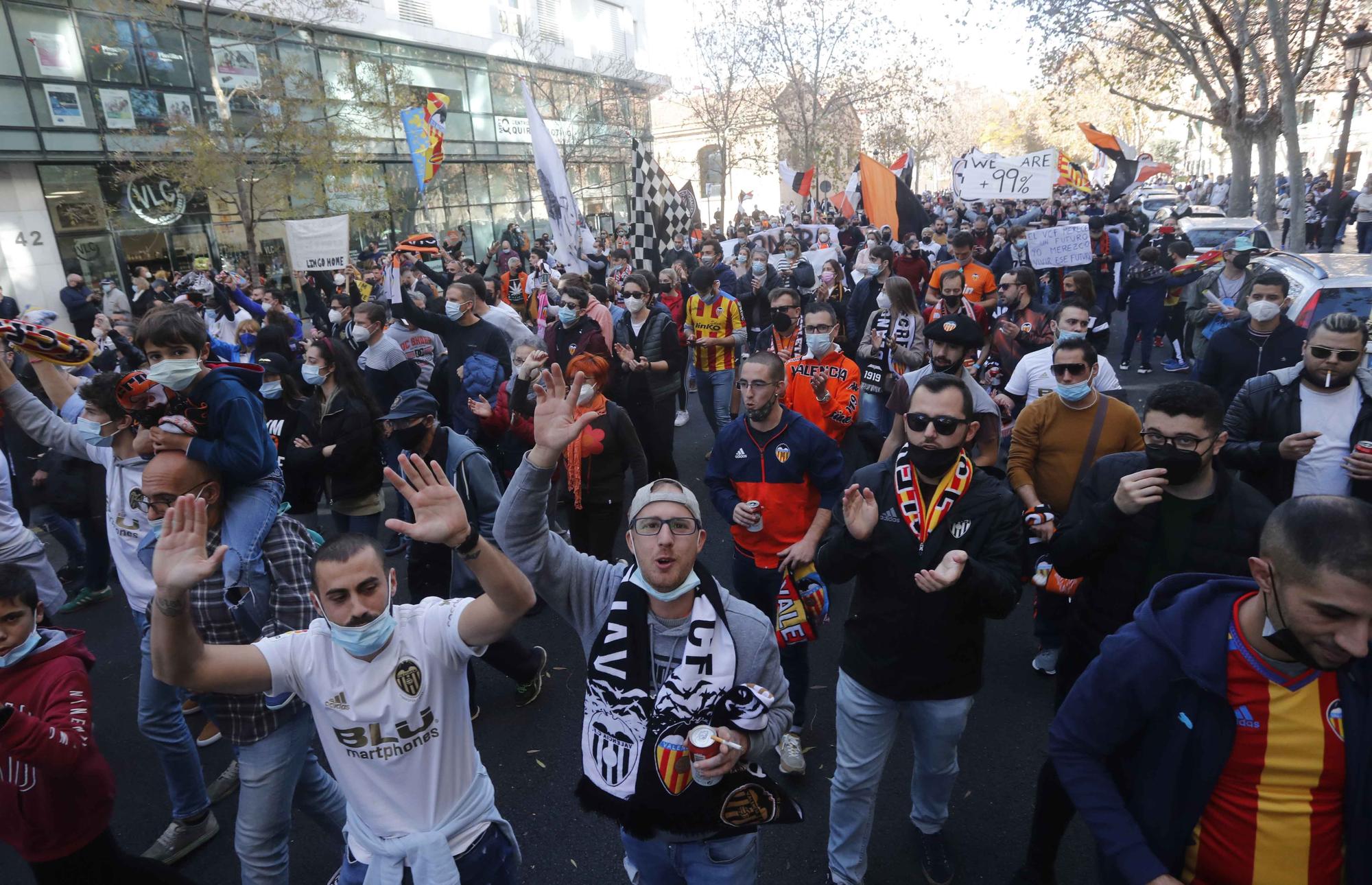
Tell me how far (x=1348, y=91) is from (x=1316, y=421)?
57.3 feet

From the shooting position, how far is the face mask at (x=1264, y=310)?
5008 millimetres

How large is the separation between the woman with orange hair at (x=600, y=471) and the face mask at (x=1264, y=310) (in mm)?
4063

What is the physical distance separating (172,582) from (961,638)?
8.21 ft

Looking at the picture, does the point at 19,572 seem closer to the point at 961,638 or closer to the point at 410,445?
the point at 410,445

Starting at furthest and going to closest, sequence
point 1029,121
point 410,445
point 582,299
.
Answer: point 1029,121 → point 582,299 → point 410,445

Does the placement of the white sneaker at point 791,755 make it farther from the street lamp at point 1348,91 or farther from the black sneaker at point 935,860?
the street lamp at point 1348,91

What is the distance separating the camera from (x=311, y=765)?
10.3 feet

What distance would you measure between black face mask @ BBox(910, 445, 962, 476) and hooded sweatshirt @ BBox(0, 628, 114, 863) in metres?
2.94

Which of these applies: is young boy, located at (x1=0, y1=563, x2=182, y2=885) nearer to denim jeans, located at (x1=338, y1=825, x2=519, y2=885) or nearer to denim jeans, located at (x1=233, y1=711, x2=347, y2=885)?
denim jeans, located at (x1=233, y1=711, x2=347, y2=885)

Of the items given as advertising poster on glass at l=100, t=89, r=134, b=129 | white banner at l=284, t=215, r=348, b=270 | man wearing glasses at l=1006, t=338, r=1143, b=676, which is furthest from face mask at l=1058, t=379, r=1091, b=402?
advertising poster on glass at l=100, t=89, r=134, b=129

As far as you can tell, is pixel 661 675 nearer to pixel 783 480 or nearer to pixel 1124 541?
pixel 783 480

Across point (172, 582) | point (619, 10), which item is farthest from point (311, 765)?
point (619, 10)

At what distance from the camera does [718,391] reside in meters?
8.05

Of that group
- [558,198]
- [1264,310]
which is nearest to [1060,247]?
[1264,310]
